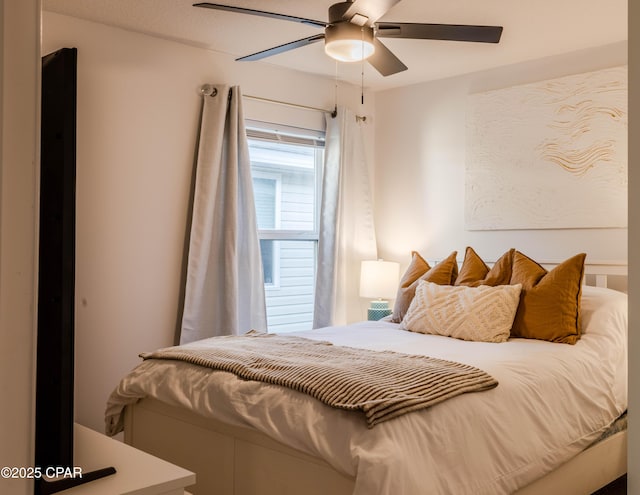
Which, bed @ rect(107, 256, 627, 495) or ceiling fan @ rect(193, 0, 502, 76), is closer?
bed @ rect(107, 256, 627, 495)

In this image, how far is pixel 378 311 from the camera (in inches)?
167

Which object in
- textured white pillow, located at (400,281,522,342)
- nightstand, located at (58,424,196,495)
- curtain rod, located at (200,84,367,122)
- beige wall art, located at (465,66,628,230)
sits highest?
curtain rod, located at (200,84,367,122)

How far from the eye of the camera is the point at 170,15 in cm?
321

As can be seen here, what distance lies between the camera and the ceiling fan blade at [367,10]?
2.43 metres

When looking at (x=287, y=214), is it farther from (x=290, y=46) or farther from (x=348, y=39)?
(x=348, y=39)

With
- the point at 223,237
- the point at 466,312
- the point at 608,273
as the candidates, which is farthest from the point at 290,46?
the point at 608,273

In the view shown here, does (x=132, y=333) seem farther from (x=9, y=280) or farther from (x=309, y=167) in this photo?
(x=9, y=280)

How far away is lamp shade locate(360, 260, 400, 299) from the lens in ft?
14.1

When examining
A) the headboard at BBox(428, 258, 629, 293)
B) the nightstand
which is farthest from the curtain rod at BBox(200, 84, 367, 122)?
the nightstand

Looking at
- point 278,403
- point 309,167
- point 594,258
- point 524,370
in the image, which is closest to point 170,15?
point 309,167

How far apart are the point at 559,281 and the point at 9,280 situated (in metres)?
2.74

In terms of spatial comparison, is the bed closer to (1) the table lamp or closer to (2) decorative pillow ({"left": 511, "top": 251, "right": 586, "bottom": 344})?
(2) decorative pillow ({"left": 511, "top": 251, "right": 586, "bottom": 344})

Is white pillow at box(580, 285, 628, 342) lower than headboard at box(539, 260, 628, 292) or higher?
lower

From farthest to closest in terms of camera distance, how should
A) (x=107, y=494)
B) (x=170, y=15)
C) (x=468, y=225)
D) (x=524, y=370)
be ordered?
(x=468, y=225)
(x=170, y=15)
(x=524, y=370)
(x=107, y=494)
